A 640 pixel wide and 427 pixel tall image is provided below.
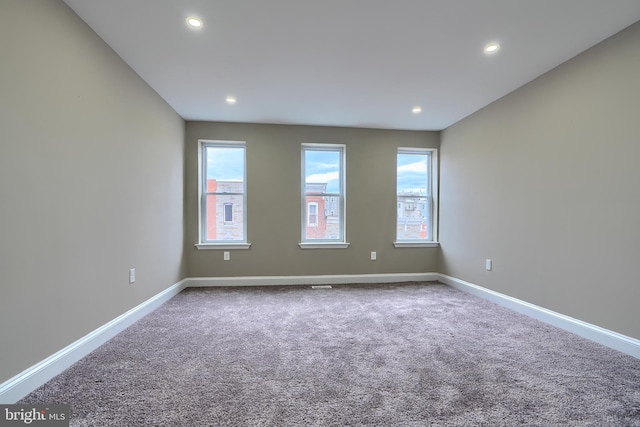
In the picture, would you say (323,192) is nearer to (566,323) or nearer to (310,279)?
(310,279)

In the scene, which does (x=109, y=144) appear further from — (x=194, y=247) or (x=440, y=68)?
(x=440, y=68)

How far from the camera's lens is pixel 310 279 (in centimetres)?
414

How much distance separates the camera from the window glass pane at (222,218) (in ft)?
13.4

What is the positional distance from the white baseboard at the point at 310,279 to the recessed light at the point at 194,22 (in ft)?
10.2

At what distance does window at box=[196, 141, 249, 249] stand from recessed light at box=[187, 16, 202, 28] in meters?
2.14

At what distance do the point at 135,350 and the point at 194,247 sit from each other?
203 centimetres

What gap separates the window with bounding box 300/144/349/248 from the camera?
424 centimetres

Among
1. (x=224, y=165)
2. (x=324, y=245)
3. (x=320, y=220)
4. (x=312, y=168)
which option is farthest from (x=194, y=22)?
(x=324, y=245)

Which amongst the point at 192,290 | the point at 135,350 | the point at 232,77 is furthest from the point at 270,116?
the point at 135,350

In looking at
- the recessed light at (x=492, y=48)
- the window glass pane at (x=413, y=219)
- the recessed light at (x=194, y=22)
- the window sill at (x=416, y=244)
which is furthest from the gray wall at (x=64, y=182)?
the window glass pane at (x=413, y=219)

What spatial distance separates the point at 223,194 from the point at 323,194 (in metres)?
1.52

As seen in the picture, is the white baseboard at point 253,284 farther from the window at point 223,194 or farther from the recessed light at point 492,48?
the recessed light at point 492,48

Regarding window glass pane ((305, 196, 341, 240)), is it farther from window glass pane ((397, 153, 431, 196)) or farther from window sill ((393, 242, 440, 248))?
window glass pane ((397, 153, 431, 196))

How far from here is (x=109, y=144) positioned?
225 cm
